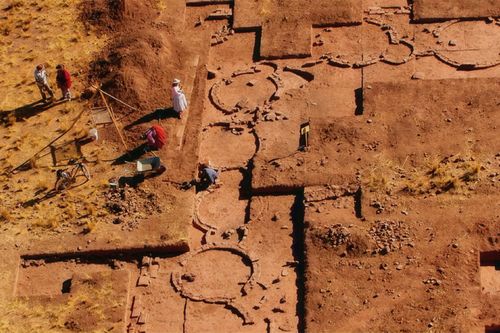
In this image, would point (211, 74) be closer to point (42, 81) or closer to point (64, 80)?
point (64, 80)

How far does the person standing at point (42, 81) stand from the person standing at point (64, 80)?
407 millimetres

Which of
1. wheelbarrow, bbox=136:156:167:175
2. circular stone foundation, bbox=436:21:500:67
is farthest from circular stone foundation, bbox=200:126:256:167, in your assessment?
circular stone foundation, bbox=436:21:500:67

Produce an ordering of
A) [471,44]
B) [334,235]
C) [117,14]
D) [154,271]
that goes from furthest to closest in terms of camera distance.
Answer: [117,14] < [471,44] < [154,271] < [334,235]

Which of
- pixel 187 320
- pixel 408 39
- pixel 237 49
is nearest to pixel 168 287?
pixel 187 320

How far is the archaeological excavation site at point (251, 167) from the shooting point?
20.1 meters

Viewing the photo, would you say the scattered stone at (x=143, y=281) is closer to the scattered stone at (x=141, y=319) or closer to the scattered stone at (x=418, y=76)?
the scattered stone at (x=141, y=319)

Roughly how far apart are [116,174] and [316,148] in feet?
19.3

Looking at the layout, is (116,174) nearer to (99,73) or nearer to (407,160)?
(99,73)

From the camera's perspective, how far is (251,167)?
2341cm

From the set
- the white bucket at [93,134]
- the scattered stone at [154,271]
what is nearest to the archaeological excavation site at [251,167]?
the scattered stone at [154,271]

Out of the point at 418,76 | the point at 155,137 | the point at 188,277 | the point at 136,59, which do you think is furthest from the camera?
the point at 136,59

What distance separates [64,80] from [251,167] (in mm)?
7001

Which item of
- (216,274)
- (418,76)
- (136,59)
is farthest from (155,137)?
(418,76)

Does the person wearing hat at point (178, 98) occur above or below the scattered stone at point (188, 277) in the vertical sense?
above
